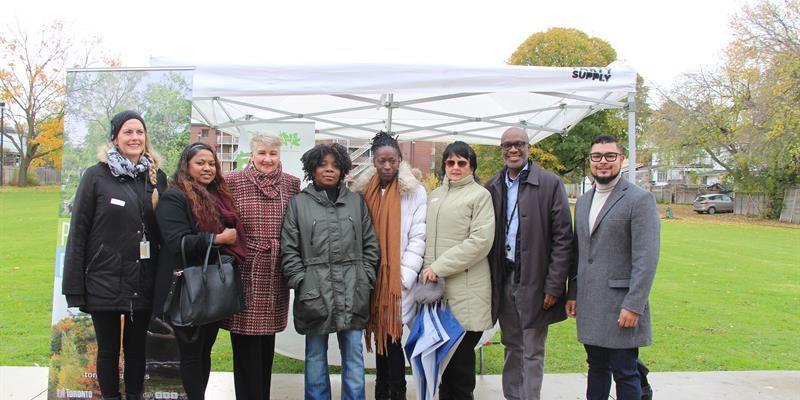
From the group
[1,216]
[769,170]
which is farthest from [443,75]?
[769,170]

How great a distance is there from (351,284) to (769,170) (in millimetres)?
30660

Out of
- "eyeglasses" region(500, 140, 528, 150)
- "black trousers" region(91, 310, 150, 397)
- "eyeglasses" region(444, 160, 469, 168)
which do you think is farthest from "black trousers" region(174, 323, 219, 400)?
"eyeglasses" region(500, 140, 528, 150)

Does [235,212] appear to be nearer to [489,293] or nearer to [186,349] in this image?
[186,349]

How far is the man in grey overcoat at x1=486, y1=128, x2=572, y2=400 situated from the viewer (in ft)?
11.0

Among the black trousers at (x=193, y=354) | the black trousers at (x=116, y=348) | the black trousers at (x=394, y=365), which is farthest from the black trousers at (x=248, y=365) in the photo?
the black trousers at (x=394, y=365)

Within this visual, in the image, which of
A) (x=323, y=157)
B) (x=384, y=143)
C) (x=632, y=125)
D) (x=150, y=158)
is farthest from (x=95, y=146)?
(x=632, y=125)

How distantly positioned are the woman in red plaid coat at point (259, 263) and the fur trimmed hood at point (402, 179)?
47cm

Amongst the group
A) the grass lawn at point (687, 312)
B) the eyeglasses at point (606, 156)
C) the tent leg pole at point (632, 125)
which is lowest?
the grass lawn at point (687, 312)

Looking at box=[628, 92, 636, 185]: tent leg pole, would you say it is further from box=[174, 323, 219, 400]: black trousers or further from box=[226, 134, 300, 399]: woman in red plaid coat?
box=[174, 323, 219, 400]: black trousers

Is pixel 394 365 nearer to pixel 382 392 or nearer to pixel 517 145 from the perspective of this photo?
pixel 382 392

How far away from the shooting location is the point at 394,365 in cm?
371

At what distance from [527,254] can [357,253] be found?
1.01 m

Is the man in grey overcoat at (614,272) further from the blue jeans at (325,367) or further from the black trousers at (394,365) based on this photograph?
the blue jeans at (325,367)

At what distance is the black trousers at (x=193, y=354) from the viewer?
2990 mm
